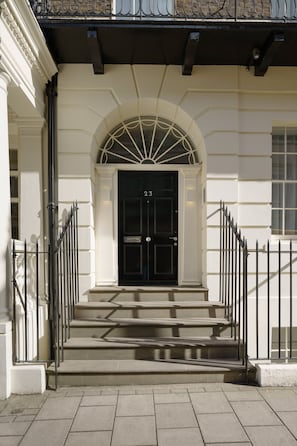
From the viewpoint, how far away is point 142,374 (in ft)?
14.6

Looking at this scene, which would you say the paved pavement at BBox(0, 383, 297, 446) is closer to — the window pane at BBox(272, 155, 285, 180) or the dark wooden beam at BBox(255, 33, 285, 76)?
the window pane at BBox(272, 155, 285, 180)

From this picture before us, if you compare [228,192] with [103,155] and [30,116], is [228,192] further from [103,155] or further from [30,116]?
[30,116]

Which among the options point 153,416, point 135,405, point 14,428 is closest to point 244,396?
point 153,416

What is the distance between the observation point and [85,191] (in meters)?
6.08

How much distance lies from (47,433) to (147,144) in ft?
16.3

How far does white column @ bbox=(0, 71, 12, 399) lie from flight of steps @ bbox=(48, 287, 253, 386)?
564 millimetres

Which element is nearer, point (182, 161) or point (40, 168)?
point (40, 168)

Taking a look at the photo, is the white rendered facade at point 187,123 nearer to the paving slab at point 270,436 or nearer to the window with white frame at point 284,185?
the window with white frame at point 284,185

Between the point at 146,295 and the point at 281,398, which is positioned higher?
the point at 146,295

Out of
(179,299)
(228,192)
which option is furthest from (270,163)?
(179,299)

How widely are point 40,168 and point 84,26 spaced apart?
234 centimetres

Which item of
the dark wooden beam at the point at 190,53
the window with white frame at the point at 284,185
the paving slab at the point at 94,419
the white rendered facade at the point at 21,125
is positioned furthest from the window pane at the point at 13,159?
the window with white frame at the point at 284,185

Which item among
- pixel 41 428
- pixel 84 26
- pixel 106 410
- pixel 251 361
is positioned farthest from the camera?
pixel 84 26

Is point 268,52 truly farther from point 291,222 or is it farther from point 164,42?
point 291,222
